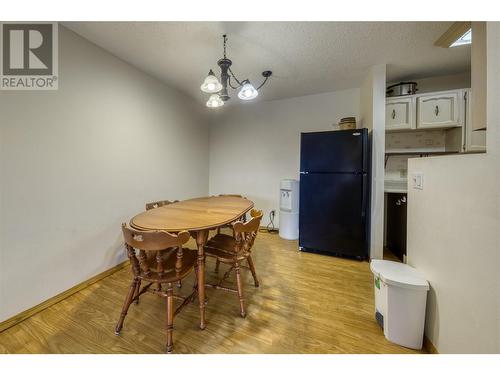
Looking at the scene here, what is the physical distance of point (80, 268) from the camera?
6.40 feet

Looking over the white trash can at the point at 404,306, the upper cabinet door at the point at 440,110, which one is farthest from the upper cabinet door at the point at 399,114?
the white trash can at the point at 404,306

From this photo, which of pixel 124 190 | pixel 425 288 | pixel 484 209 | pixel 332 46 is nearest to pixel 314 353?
pixel 425 288

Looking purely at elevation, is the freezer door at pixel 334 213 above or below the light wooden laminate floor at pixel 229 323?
above

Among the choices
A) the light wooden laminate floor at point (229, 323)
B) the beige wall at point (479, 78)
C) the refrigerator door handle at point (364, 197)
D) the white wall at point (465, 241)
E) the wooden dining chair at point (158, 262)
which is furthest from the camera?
the refrigerator door handle at point (364, 197)

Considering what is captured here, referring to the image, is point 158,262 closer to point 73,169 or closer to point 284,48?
point 73,169

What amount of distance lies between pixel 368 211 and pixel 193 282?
7.52ft

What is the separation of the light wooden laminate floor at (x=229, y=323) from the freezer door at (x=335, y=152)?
4.29 ft

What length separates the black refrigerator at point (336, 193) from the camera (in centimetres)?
249

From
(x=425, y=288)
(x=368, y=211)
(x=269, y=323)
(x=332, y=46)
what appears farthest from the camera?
(x=368, y=211)

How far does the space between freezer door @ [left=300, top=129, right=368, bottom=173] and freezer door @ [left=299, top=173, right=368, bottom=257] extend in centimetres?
10

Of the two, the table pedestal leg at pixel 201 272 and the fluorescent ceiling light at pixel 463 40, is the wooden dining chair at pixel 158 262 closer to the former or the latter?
the table pedestal leg at pixel 201 272

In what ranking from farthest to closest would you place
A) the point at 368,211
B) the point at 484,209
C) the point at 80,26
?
the point at 368,211, the point at 80,26, the point at 484,209

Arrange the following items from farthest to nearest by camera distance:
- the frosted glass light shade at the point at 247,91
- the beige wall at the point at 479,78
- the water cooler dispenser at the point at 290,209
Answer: the water cooler dispenser at the point at 290,209, the frosted glass light shade at the point at 247,91, the beige wall at the point at 479,78
